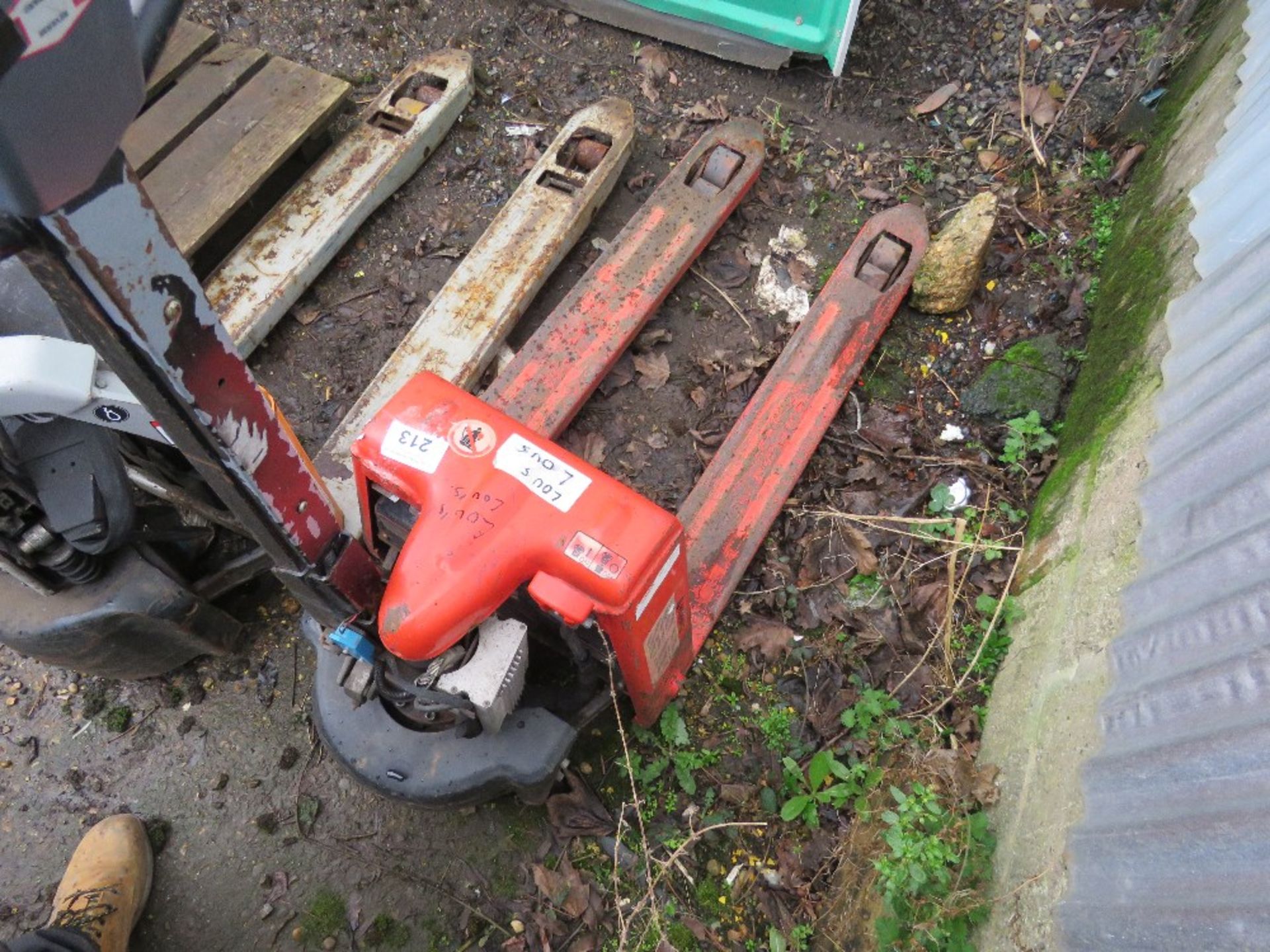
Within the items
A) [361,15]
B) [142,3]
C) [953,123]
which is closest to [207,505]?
[142,3]

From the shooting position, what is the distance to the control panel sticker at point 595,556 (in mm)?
1794

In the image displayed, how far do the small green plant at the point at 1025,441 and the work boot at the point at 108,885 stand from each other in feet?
9.86

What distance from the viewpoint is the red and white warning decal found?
779 millimetres

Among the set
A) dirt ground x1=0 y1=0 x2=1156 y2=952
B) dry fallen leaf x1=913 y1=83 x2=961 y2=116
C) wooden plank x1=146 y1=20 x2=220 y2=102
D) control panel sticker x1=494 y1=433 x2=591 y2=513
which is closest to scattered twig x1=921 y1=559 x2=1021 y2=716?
dirt ground x1=0 y1=0 x2=1156 y2=952

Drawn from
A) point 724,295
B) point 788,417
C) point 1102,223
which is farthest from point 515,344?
point 1102,223

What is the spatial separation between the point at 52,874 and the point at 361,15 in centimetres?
374

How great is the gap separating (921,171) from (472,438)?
264cm

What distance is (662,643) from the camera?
218 cm

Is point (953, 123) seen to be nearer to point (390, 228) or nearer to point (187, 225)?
point (390, 228)

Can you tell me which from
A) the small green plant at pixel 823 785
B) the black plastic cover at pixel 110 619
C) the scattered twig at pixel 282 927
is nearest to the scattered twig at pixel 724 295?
the small green plant at pixel 823 785

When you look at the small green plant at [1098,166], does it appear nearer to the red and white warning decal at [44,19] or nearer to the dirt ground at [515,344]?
the dirt ground at [515,344]

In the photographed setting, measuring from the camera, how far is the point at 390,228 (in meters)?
3.56

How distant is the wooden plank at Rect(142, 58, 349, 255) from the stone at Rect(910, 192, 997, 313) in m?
2.36

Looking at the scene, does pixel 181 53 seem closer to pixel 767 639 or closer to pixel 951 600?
pixel 767 639
